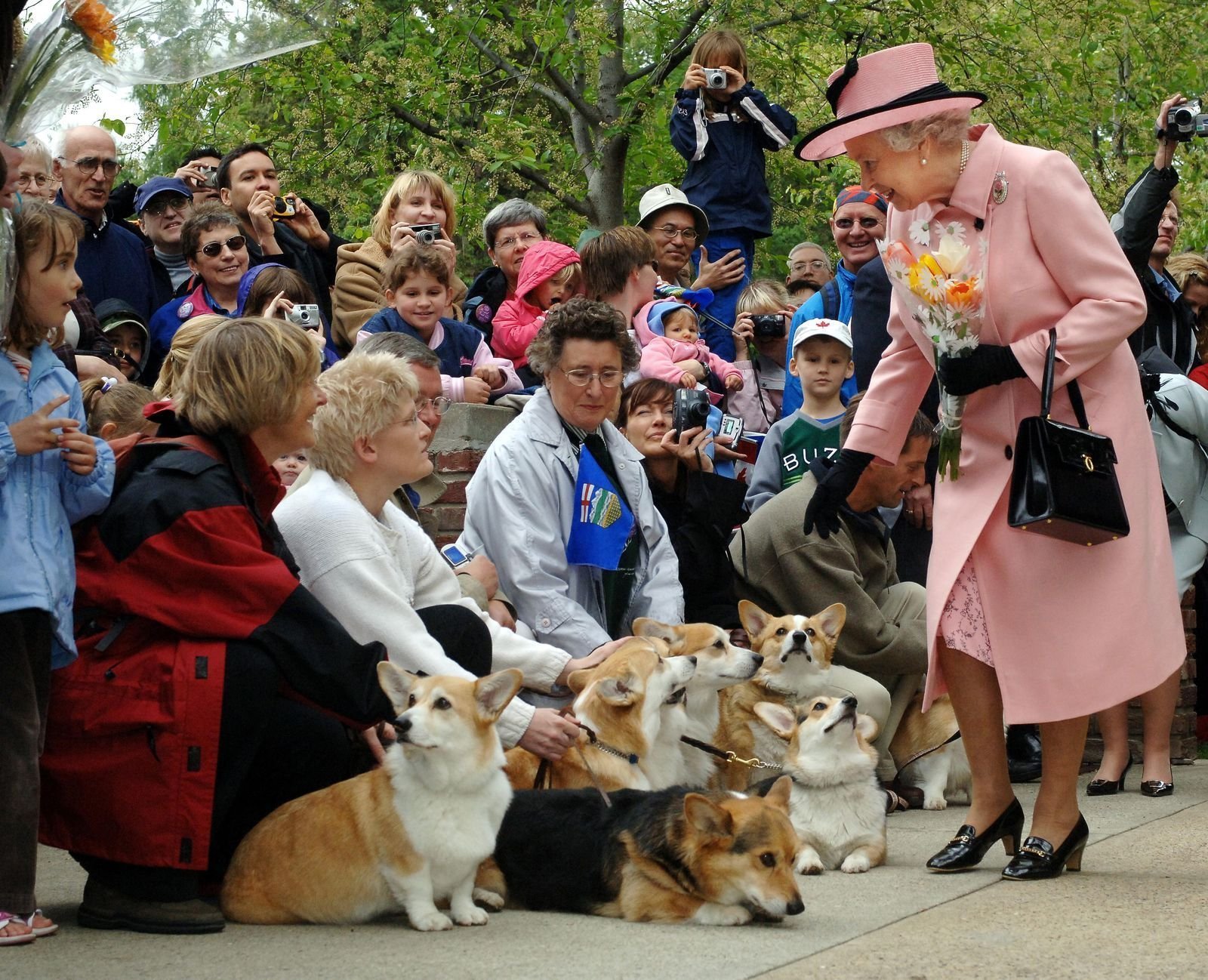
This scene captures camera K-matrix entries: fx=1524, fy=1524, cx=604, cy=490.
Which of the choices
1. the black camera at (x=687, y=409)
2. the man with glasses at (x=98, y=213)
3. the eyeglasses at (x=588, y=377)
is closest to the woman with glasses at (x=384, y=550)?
the eyeglasses at (x=588, y=377)

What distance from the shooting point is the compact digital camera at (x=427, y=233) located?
7102 mm

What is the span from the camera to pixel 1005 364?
13.5 feet

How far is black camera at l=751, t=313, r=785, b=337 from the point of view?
834 cm

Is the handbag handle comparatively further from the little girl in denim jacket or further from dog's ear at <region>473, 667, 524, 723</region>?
the little girl in denim jacket

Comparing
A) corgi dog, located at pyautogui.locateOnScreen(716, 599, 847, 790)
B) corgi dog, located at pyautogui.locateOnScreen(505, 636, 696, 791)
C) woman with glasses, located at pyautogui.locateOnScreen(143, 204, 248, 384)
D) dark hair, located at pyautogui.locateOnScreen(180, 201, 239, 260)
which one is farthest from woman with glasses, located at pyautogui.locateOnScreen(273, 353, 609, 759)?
dark hair, located at pyautogui.locateOnScreen(180, 201, 239, 260)

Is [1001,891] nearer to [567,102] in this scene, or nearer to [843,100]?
[843,100]

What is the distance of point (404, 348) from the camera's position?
223 inches

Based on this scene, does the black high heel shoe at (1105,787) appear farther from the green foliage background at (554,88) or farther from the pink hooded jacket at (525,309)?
the green foliage background at (554,88)

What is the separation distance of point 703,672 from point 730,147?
15.3 ft

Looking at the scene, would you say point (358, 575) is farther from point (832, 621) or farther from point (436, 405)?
point (832, 621)

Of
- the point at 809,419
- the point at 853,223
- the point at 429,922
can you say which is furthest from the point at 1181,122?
the point at 429,922

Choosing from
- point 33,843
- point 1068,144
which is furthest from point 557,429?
point 1068,144

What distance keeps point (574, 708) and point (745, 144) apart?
5129 millimetres

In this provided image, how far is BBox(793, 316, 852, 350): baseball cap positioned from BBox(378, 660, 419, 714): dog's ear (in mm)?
3876
